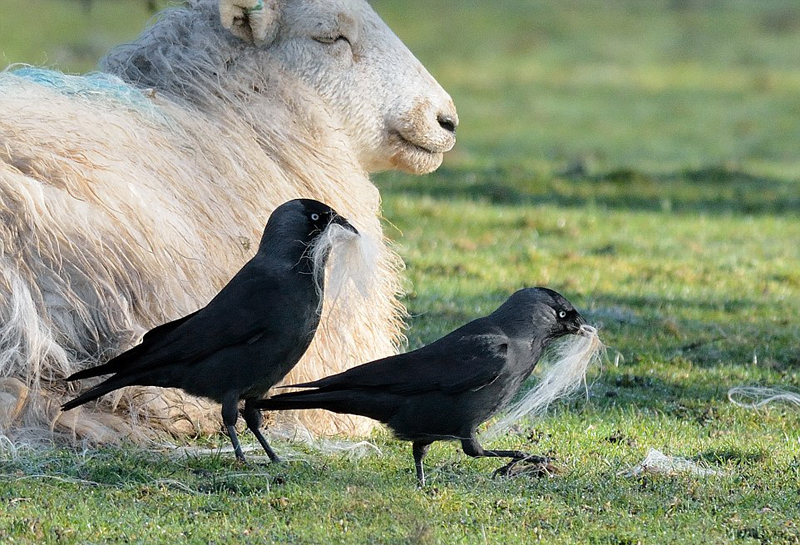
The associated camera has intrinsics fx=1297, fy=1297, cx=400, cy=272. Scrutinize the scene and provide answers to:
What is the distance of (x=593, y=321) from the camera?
7832 millimetres

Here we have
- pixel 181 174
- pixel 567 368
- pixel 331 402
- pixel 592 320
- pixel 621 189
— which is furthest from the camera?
pixel 621 189

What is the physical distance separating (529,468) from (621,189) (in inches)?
352

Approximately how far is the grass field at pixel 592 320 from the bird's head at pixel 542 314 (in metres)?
0.54

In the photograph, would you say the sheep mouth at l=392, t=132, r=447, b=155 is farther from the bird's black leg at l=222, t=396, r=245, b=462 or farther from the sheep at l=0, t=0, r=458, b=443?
the bird's black leg at l=222, t=396, r=245, b=462

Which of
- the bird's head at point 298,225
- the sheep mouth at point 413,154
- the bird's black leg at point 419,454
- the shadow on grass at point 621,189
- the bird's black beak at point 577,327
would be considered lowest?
the bird's black leg at point 419,454

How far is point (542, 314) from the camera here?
4.67 metres

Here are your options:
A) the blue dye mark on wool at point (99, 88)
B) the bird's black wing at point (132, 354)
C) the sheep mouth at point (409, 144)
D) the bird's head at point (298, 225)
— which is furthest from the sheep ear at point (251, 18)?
the bird's black wing at point (132, 354)

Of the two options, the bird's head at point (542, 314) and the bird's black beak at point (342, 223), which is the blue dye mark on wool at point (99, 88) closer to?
the bird's black beak at point (342, 223)

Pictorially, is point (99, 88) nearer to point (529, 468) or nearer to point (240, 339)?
point (240, 339)

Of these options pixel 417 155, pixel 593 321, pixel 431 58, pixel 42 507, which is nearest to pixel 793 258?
pixel 593 321

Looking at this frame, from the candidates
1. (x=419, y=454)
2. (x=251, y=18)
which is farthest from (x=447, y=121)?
(x=419, y=454)

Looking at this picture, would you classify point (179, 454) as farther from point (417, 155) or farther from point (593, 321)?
point (593, 321)

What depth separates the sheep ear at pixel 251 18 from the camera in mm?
5586

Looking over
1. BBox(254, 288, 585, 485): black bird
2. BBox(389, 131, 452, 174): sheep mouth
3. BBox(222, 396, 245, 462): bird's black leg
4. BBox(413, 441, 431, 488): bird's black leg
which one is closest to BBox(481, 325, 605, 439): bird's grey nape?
BBox(254, 288, 585, 485): black bird
